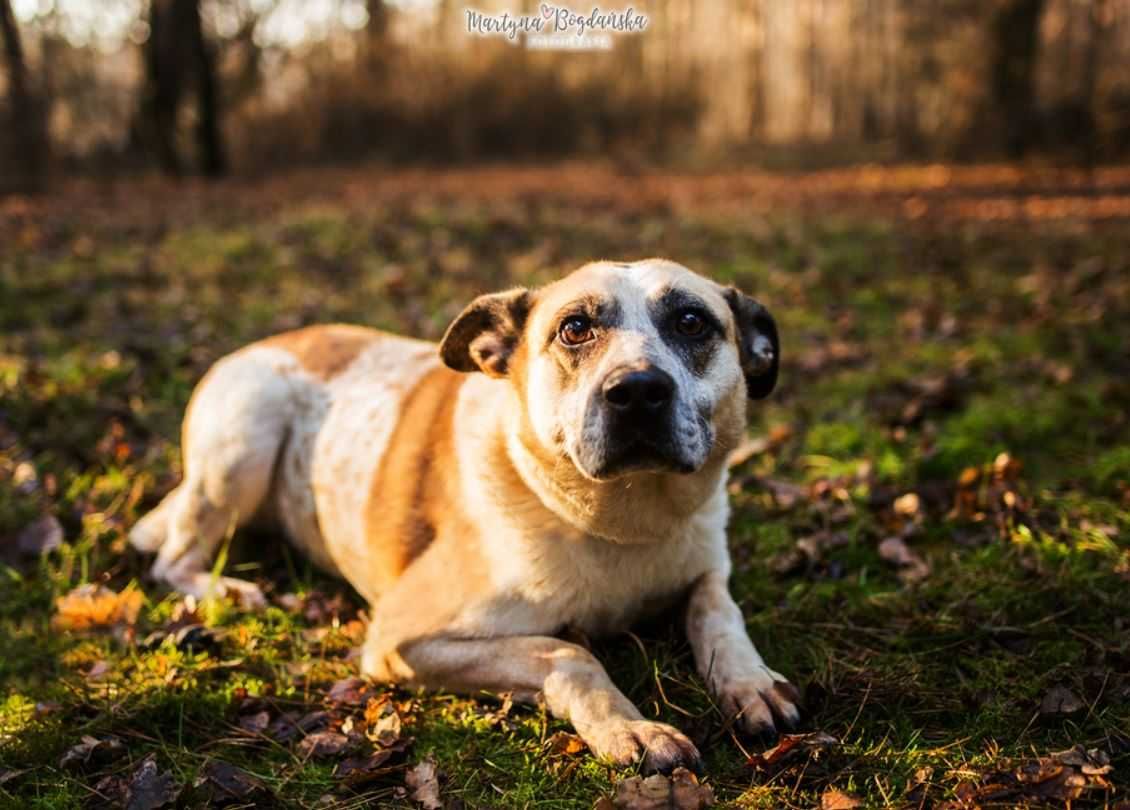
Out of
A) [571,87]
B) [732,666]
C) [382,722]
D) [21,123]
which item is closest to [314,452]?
[382,722]

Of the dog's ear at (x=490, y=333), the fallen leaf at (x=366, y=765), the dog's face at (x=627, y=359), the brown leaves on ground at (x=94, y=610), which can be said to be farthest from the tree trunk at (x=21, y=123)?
the fallen leaf at (x=366, y=765)

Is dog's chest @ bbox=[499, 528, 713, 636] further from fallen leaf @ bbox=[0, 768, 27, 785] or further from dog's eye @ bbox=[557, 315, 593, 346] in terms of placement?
fallen leaf @ bbox=[0, 768, 27, 785]

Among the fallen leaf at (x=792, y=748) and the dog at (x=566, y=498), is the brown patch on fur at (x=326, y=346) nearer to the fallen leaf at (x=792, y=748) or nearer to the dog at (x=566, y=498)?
the dog at (x=566, y=498)

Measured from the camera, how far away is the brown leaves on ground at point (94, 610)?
4105 mm

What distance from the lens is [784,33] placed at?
65.2 ft

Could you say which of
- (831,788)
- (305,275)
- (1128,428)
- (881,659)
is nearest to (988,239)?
(1128,428)

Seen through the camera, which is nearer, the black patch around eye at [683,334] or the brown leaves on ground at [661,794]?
the brown leaves on ground at [661,794]

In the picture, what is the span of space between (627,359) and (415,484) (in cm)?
120

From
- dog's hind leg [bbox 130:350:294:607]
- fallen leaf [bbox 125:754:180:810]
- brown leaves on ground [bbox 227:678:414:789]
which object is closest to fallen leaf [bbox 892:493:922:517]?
brown leaves on ground [bbox 227:678:414:789]

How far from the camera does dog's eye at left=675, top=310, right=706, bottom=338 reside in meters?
3.51

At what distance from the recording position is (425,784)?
3025 millimetres

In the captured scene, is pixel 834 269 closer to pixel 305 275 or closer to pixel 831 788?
pixel 305 275

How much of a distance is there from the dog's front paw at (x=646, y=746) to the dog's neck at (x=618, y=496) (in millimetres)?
680

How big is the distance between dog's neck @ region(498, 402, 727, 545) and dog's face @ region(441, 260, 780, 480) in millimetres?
79
